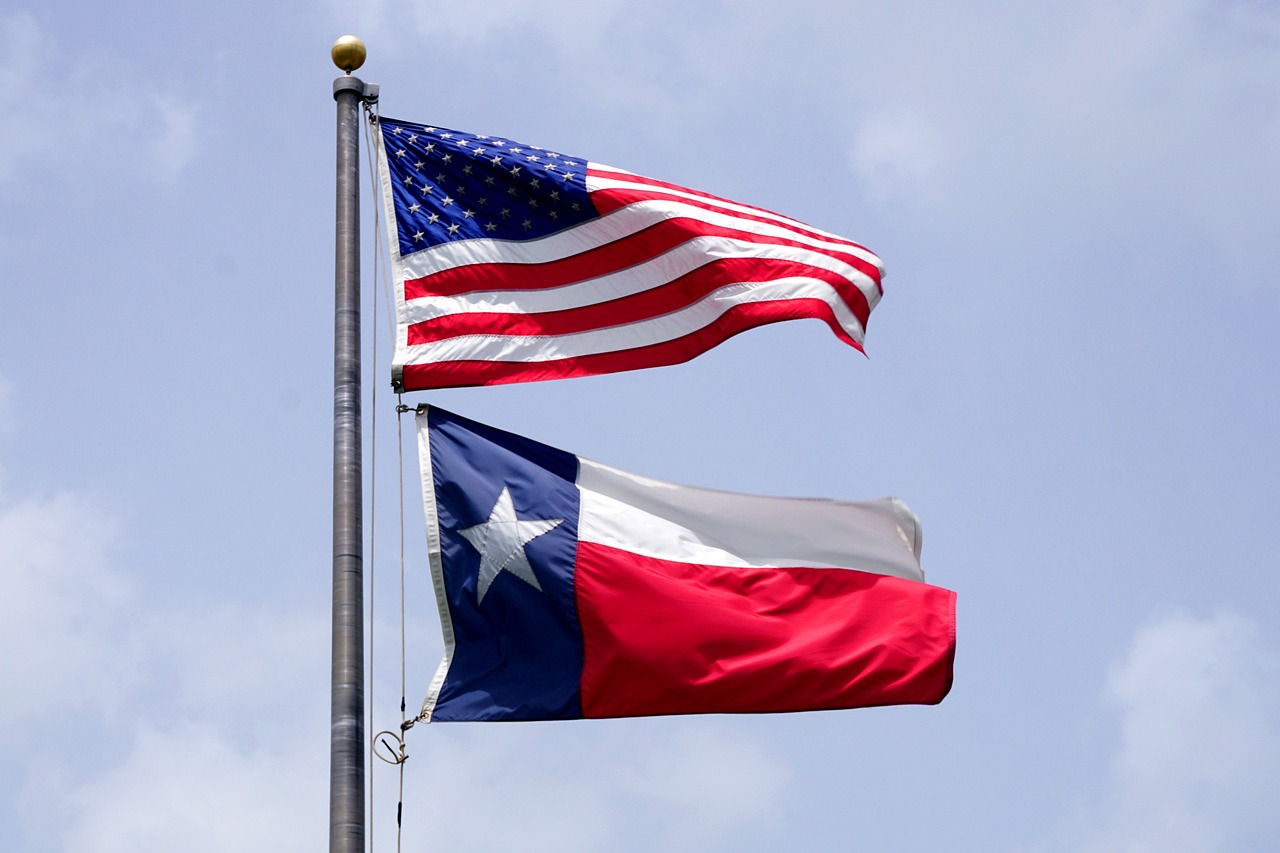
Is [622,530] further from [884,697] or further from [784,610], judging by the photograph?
[884,697]

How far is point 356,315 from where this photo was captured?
1202cm

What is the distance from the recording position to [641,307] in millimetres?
13883

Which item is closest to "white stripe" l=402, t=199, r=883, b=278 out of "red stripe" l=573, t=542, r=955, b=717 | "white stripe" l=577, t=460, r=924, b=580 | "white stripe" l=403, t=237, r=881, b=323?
"white stripe" l=403, t=237, r=881, b=323

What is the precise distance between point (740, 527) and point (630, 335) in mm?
1798

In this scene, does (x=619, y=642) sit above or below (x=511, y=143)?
below

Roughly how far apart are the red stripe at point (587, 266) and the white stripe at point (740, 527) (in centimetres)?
154

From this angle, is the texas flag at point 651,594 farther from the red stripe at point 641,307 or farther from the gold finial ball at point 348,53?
the gold finial ball at point 348,53

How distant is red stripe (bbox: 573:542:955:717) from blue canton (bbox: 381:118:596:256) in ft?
8.92

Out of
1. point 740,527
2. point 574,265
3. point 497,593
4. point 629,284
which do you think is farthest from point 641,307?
point 497,593

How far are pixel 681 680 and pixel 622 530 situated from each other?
1.29 metres

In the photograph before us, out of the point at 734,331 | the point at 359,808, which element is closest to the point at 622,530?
the point at 734,331

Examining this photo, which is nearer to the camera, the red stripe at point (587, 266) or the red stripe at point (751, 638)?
the red stripe at point (751, 638)

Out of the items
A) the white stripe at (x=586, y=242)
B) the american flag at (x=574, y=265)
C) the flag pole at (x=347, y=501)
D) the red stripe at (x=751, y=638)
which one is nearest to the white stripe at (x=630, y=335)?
the american flag at (x=574, y=265)

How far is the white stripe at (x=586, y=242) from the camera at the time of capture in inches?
526
